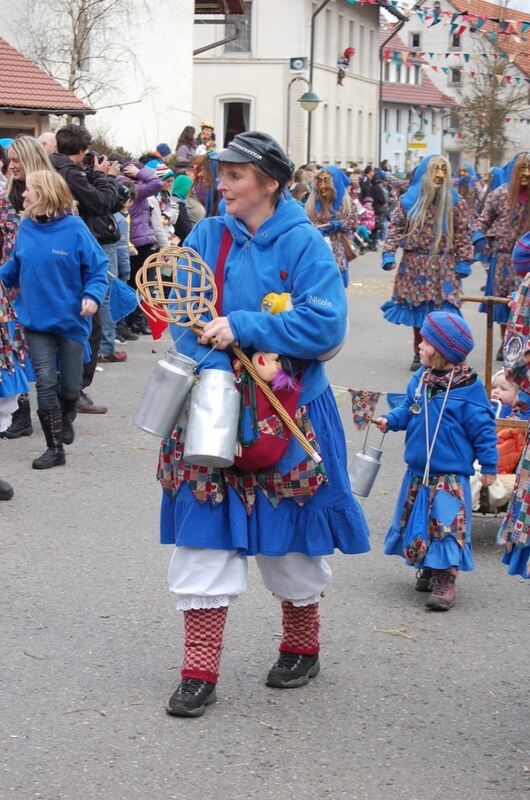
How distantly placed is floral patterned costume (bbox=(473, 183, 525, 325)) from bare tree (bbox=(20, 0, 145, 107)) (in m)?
19.8

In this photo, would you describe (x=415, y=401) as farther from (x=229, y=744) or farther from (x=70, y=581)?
(x=229, y=744)

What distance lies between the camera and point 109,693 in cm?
480

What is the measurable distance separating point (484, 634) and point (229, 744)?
1.59m

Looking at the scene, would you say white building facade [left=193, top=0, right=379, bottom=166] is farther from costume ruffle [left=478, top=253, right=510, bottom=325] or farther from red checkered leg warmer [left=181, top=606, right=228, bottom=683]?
red checkered leg warmer [left=181, top=606, right=228, bottom=683]

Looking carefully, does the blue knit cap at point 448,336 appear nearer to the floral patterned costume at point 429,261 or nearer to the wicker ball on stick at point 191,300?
the wicker ball on stick at point 191,300

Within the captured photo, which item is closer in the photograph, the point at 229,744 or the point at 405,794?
the point at 405,794

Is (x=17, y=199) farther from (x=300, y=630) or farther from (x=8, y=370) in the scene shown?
(x=300, y=630)

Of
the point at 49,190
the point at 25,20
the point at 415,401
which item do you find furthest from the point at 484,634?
the point at 25,20

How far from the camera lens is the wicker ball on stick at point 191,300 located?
4.44 metres

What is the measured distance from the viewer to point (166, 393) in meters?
4.39

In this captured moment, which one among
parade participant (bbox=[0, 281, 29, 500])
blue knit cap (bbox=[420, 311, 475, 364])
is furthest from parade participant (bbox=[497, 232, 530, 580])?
parade participant (bbox=[0, 281, 29, 500])

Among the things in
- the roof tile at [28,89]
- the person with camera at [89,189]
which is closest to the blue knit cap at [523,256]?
the person with camera at [89,189]

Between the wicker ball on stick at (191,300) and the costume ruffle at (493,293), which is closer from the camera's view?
the wicker ball on stick at (191,300)

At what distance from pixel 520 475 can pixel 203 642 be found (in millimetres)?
1123
